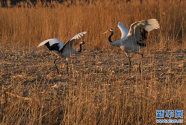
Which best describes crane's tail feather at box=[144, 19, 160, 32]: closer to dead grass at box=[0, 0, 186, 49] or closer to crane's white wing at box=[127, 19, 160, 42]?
crane's white wing at box=[127, 19, 160, 42]

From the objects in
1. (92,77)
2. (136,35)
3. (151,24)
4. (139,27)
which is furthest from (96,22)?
(92,77)

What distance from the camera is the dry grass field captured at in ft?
10.5

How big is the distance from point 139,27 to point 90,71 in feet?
3.86

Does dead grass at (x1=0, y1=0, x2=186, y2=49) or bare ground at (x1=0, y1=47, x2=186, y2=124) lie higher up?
dead grass at (x1=0, y1=0, x2=186, y2=49)

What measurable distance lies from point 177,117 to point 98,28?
548 cm

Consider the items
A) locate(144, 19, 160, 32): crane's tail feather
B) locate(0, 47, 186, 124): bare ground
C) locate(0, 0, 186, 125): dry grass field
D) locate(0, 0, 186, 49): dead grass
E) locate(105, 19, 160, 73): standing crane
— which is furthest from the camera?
locate(0, 0, 186, 49): dead grass

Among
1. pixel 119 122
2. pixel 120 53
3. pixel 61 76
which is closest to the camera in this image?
pixel 119 122

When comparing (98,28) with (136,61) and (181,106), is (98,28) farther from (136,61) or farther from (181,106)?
(181,106)

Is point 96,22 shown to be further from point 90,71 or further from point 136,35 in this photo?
point 90,71

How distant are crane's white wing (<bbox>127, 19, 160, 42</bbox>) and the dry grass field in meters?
0.44

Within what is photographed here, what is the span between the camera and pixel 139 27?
5.49m

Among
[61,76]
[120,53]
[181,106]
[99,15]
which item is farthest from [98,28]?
[181,106]

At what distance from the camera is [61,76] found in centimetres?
528

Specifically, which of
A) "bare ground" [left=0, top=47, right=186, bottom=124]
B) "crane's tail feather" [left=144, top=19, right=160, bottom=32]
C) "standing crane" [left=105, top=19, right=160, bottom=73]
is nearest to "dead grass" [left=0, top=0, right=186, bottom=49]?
"bare ground" [left=0, top=47, right=186, bottom=124]
